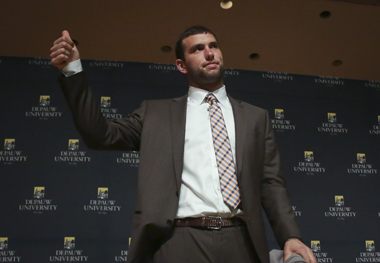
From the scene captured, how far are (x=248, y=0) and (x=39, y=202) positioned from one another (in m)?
2.68

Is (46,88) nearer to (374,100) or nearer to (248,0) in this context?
(248,0)

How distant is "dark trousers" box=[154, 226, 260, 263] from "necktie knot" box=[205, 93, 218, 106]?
0.55 meters

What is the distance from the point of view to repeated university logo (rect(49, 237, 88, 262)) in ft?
12.6

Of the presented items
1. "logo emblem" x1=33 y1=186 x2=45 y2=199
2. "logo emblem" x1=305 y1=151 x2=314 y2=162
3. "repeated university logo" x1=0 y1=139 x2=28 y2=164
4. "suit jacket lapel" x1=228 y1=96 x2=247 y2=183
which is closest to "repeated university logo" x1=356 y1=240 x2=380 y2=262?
"logo emblem" x1=305 y1=151 x2=314 y2=162

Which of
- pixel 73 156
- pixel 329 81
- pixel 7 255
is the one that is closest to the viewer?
pixel 7 255

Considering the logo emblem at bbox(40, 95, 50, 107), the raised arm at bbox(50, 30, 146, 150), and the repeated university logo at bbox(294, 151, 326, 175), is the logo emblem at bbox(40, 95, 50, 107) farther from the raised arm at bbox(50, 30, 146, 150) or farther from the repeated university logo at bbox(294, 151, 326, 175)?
the raised arm at bbox(50, 30, 146, 150)

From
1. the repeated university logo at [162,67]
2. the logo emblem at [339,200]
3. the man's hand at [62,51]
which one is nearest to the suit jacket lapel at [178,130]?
the man's hand at [62,51]

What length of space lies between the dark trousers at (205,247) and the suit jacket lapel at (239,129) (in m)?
0.23

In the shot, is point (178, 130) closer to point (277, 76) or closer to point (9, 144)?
point (9, 144)

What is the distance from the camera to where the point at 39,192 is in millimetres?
4047

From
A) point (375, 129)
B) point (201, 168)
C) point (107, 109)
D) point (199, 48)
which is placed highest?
point (107, 109)

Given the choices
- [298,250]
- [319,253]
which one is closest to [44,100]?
[319,253]

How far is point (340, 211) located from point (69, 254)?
2678mm

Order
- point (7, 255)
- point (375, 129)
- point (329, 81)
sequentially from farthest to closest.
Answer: point (329, 81) → point (375, 129) → point (7, 255)
